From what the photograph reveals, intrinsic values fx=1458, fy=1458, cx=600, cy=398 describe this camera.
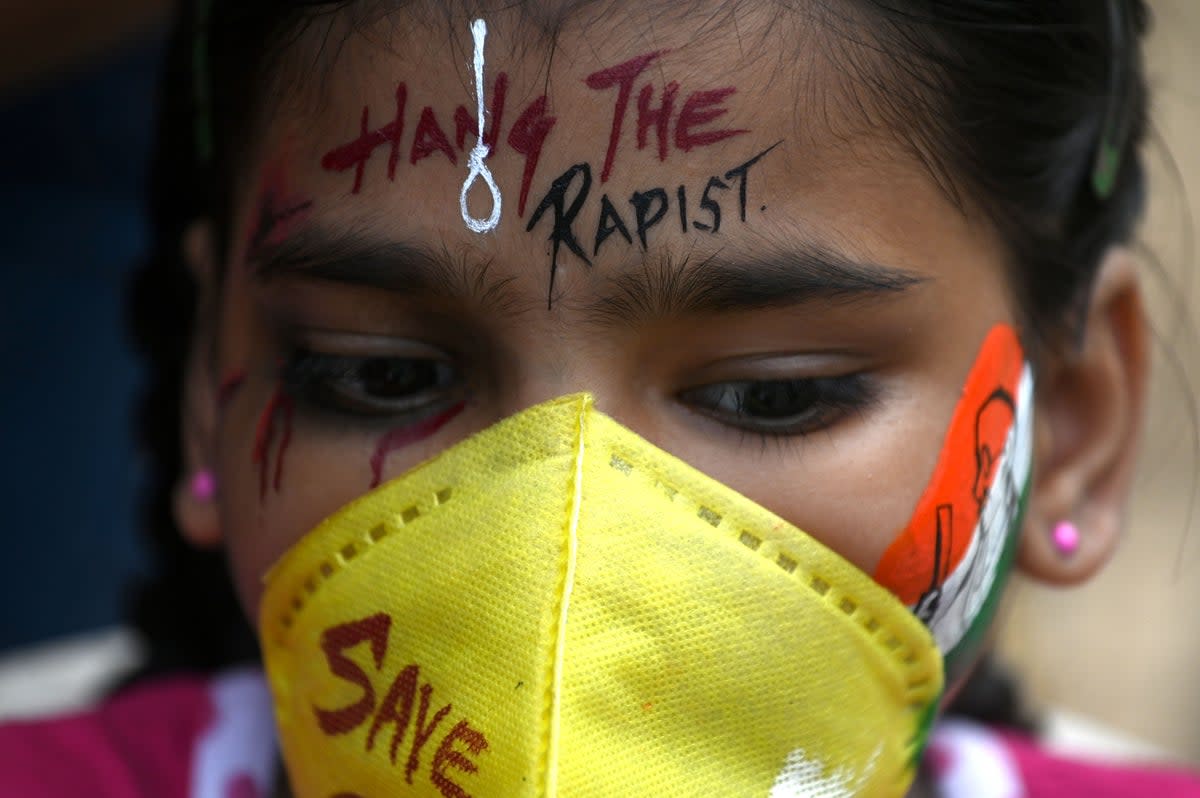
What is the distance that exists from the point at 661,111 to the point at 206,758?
992mm

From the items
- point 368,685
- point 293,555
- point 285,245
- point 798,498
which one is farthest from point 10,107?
point 798,498

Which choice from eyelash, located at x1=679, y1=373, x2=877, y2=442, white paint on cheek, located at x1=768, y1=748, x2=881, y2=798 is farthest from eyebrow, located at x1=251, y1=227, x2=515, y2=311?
white paint on cheek, located at x1=768, y1=748, x2=881, y2=798

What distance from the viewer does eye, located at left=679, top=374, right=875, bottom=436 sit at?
1.36 m

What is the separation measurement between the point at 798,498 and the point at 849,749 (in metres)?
0.24

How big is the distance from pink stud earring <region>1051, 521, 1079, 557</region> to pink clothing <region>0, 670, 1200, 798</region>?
0.38 metres

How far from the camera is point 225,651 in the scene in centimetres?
221

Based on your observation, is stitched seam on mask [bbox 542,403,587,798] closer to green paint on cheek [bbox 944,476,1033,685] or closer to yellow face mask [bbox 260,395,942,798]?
yellow face mask [bbox 260,395,942,798]

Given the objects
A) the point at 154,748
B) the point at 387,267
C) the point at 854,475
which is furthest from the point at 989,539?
the point at 154,748

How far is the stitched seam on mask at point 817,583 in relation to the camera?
128 cm

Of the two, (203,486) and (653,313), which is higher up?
(653,313)

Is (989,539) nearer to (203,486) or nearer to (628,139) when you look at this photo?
(628,139)

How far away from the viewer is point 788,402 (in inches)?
54.1

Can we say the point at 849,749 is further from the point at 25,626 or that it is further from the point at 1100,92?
the point at 25,626

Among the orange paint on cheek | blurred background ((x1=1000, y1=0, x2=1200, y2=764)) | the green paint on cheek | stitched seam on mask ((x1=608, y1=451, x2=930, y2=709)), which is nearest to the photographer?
stitched seam on mask ((x1=608, y1=451, x2=930, y2=709))
